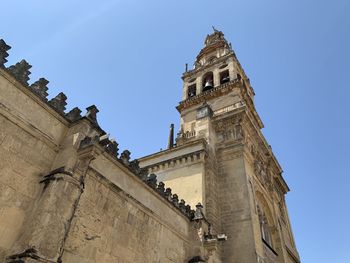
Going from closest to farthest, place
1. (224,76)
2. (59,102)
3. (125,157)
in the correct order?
(59,102), (125,157), (224,76)

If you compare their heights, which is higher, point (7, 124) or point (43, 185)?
point (7, 124)

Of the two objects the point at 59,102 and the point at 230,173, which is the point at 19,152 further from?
the point at 230,173

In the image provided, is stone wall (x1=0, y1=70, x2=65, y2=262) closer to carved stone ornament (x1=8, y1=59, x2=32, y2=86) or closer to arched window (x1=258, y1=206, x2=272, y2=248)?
carved stone ornament (x1=8, y1=59, x2=32, y2=86)

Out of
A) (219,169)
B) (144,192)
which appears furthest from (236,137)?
(144,192)

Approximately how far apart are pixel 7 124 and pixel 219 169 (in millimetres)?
11166

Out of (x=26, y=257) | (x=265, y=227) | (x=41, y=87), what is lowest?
(x=26, y=257)

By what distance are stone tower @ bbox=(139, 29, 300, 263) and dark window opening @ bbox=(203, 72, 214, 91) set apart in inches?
6.4

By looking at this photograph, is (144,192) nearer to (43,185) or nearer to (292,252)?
(43,185)

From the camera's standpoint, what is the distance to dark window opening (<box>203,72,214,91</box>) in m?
23.4

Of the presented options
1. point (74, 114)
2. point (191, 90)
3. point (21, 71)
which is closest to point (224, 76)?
point (191, 90)

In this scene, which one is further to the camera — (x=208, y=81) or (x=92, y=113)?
(x=208, y=81)

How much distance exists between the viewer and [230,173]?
588 inches

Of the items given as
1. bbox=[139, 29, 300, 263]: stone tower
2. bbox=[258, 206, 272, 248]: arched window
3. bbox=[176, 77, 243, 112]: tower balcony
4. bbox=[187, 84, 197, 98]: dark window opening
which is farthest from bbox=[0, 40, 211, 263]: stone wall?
bbox=[187, 84, 197, 98]: dark window opening

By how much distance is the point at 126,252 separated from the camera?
7738 mm
